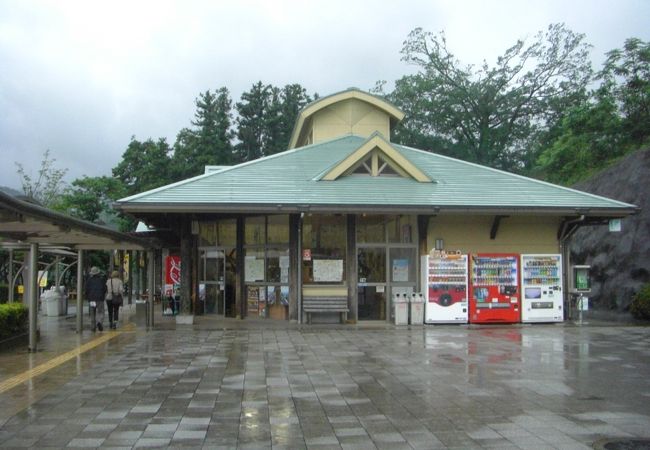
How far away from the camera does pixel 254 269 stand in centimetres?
1870

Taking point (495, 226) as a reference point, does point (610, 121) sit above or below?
above

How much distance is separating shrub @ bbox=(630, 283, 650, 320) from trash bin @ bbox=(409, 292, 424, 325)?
689 cm

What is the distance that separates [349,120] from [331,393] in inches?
677

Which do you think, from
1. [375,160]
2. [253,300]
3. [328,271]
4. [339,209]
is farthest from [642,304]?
[253,300]

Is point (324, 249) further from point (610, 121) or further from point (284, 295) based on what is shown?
point (610, 121)

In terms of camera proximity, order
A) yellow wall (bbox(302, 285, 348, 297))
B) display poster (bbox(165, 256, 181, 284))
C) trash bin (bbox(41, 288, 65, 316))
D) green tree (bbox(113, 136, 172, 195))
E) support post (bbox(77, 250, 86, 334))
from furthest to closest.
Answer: green tree (bbox(113, 136, 172, 195)) → display poster (bbox(165, 256, 181, 284)) → trash bin (bbox(41, 288, 65, 316)) → yellow wall (bbox(302, 285, 348, 297)) → support post (bbox(77, 250, 86, 334))

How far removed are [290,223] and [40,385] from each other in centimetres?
992

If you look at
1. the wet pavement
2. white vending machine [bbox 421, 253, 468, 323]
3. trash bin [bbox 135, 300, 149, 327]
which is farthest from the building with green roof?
the wet pavement

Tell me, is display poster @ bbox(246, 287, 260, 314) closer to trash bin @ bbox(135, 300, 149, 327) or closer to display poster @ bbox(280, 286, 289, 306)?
display poster @ bbox(280, 286, 289, 306)

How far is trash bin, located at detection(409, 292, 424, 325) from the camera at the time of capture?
57.2 feet

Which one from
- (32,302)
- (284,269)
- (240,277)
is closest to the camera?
(32,302)

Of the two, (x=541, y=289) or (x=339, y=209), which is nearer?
(x=339, y=209)

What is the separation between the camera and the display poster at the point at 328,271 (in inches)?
709

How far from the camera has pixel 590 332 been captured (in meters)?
16.1
